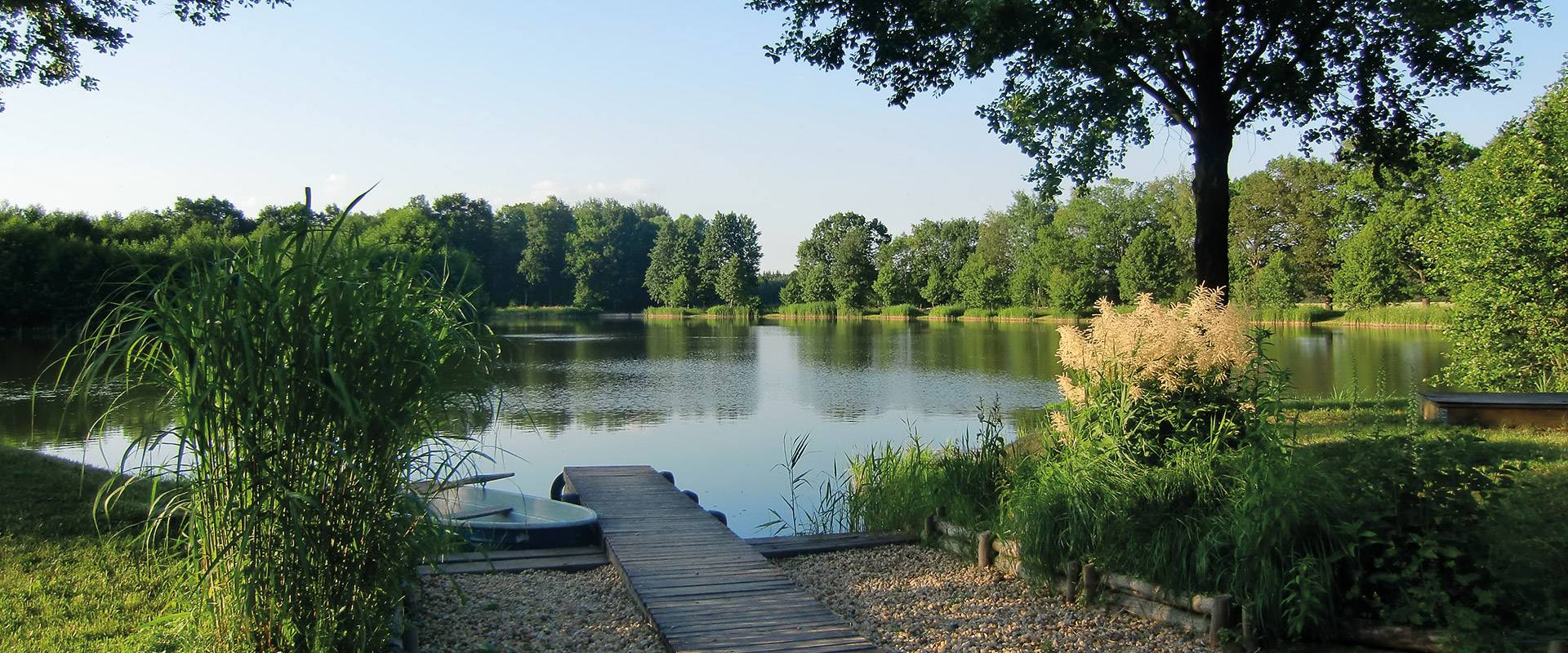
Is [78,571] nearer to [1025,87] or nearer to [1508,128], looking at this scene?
[1025,87]

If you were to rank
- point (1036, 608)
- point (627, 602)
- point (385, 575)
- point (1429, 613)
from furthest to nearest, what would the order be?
point (627, 602) → point (1036, 608) → point (1429, 613) → point (385, 575)

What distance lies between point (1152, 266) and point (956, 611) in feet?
164

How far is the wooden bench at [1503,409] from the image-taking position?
32.5ft

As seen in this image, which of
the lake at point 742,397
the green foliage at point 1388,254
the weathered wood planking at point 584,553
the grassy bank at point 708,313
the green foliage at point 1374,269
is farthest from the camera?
the grassy bank at point 708,313

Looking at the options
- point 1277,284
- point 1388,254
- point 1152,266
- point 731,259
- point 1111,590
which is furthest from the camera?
point 731,259

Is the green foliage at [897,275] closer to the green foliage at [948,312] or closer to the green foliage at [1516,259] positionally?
the green foliage at [948,312]

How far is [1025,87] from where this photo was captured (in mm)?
11875

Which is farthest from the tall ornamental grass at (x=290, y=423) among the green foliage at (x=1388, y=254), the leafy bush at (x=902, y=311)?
the leafy bush at (x=902, y=311)

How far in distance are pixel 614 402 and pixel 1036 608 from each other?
1563 cm

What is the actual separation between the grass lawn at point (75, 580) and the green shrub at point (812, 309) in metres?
62.3

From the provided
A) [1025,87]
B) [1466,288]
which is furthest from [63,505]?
[1466,288]

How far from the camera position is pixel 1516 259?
40.1ft

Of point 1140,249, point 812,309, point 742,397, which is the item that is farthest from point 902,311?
point 742,397

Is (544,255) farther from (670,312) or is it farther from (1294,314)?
(1294,314)
